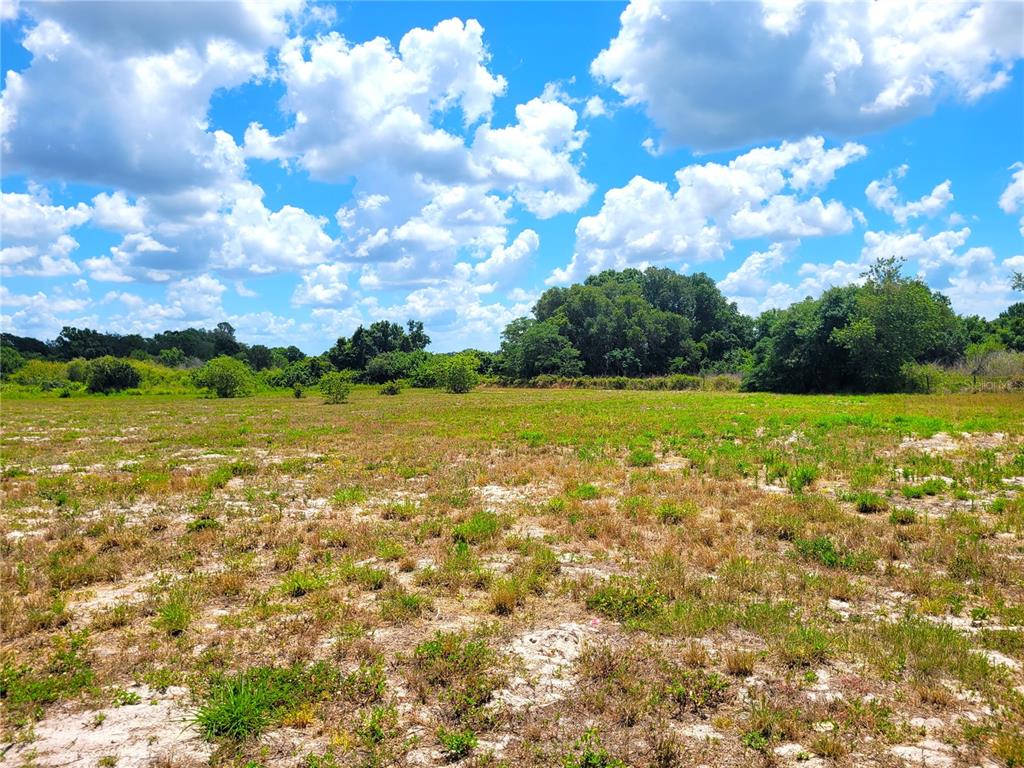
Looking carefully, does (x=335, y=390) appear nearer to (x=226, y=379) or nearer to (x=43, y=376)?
(x=226, y=379)

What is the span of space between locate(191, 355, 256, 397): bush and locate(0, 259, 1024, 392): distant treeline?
15.0 m

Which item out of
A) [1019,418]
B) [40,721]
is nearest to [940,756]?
[40,721]

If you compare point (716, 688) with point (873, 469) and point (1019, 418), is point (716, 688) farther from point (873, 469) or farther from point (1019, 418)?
point (1019, 418)

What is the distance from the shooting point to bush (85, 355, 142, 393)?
60062mm

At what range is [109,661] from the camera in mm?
5176

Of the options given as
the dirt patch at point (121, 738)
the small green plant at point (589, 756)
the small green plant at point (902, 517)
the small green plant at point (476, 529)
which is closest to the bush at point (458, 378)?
the small green plant at point (476, 529)

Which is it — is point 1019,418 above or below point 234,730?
above

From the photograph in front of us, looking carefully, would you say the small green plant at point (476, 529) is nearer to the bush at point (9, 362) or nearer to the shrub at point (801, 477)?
the shrub at point (801, 477)

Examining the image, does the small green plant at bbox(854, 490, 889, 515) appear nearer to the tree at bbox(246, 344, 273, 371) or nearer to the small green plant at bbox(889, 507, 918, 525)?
the small green plant at bbox(889, 507, 918, 525)

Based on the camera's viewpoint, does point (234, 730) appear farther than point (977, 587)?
No

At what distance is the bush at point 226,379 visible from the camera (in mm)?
57906

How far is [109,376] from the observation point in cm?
6075

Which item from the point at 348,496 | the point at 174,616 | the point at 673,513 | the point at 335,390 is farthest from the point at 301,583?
the point at 335,390

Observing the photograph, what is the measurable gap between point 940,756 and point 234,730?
502 centimetres
